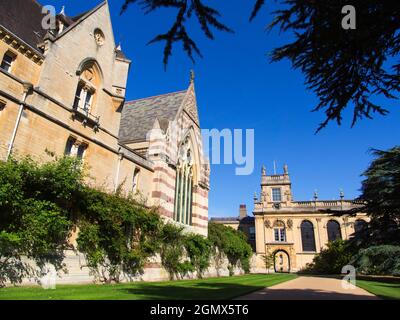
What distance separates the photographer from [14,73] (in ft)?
41.9

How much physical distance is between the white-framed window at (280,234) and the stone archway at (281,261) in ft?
6.16

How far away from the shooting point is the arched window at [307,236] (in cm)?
4609

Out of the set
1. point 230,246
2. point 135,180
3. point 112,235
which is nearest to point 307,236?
point 230,246

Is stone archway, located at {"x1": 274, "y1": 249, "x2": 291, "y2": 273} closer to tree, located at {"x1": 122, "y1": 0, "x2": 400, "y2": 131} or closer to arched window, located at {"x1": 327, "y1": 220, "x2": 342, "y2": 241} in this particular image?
arched window, located at {"x1": 327, "y1": 220, "x2": 342, "y2": 241}

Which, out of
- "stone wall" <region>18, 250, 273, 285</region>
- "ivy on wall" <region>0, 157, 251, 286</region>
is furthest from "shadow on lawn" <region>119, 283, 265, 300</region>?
"ivy on wall" <region>0, 157, 251, 286</region>

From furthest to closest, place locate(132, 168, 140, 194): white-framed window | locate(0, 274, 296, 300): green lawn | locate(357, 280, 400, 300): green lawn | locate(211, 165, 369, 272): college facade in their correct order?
locate(211, 165, 369, 272): college facade < locate(132, 168, 140, 194): white-framed window < locate(357, 280, 400, 300): green lawn < locate(0, 274, 296, 300): green lawn

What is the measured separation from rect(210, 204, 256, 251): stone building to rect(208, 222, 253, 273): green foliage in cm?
1861

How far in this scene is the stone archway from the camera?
4616 cm

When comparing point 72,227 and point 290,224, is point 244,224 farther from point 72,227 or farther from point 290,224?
point 72,227

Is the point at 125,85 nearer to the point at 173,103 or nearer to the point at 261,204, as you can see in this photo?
the point at 173,103

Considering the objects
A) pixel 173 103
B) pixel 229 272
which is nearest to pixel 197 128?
pixel 173 103

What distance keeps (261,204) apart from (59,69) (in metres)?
41.2

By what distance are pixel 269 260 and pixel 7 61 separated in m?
41.5

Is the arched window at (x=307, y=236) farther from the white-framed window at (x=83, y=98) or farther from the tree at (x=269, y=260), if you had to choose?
the white-framed window at (x=83, y=98)
